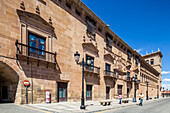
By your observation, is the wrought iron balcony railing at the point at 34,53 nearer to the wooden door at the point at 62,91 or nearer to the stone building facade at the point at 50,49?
the stone building facade at the point at 50,49

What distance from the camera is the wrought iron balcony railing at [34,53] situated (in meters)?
10.2

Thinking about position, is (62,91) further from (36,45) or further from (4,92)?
(36,45)

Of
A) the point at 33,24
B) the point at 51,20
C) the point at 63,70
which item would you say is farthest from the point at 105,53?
the point at 33,24

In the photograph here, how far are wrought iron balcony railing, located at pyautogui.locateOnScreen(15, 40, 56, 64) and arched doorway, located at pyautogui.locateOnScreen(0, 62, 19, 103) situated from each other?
1.49m

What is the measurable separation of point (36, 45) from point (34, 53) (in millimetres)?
886

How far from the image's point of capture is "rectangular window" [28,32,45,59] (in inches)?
441

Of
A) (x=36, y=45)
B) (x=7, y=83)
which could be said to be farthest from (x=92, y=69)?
(x=7, y=83)

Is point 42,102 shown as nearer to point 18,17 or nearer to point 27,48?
point 27,48

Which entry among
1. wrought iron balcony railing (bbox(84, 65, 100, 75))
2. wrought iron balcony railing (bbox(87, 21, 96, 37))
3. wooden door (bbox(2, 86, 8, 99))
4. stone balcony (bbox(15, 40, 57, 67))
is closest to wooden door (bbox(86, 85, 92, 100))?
wrought iron balcony railing (bbox(84, 65, 100, 75))

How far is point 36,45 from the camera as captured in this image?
11820 millimetres

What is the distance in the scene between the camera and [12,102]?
1026cm

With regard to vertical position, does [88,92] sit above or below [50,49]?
below

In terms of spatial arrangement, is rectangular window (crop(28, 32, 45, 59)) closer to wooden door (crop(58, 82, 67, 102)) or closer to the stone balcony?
the stone balcony

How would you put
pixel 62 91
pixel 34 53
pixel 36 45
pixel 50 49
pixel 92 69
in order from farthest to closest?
pixel 92 69
pixel 62 91
pixel 50 49
pixel 36 45
pixel 34 53
